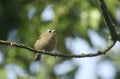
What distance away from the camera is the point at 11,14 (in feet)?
21.1

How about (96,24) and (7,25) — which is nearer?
(96,24)

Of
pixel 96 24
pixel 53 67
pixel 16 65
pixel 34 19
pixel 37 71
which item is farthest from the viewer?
pixel 53 67

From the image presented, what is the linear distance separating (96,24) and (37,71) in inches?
93.2

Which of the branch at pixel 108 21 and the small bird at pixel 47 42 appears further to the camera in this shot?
the small bird at pixel 47 42

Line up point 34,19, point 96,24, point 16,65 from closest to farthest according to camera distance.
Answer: point 96,24
point 34,19
point 16,65

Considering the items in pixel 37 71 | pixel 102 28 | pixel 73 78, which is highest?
pixel 102 28

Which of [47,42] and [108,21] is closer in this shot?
[108,21]

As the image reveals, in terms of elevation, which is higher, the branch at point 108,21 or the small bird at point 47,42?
the branch at point 108,21

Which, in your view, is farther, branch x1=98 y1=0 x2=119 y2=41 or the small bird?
the small bird

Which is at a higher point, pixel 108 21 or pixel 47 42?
pixel 108 21

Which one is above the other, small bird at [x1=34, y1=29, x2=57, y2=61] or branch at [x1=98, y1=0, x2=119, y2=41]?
branch at [x1=98, y1=0, x2=119, y2=41]

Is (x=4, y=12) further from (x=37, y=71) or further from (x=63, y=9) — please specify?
(x=37, y=71)

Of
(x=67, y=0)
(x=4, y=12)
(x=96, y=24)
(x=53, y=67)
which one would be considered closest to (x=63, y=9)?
(x=67, y=0)

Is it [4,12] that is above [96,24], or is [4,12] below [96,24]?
above
